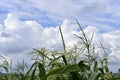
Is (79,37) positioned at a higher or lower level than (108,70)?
higher

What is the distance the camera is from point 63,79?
8.38 feet

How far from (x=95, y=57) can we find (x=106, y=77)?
0.80 ft

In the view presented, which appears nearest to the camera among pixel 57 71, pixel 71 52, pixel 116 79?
pixel 57 71

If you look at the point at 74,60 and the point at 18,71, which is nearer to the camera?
the point at 74,60

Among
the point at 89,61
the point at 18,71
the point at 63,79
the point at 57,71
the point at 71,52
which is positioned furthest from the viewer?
the point at 18,71

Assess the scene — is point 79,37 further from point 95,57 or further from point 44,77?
point 44,77

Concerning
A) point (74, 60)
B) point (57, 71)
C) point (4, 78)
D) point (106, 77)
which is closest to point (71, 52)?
point (74, 60)

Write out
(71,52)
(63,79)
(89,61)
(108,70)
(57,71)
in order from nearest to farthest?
(57,71), (63,79), (71,52), (89,61), (108,70)

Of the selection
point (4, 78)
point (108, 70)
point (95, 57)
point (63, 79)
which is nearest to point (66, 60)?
point (63, 79)

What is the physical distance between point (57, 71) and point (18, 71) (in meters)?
2.55

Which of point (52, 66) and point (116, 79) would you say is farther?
point (52, 66)

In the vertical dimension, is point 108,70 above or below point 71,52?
below

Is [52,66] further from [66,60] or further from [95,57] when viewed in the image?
[95,57]

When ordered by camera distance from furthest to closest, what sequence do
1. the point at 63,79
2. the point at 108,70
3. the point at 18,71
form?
the point at 18,71 → the point at 108,70 → the point at 63,79
